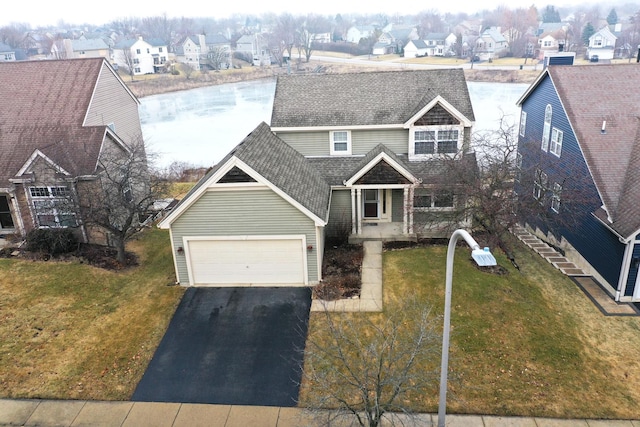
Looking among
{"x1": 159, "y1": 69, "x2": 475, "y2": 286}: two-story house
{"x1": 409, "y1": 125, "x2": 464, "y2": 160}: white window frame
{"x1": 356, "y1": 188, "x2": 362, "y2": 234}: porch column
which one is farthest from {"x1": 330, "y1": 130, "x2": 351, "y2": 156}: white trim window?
{"x1": 409, "y1": 125, "x2": 464, "y2": 160}: white window frame

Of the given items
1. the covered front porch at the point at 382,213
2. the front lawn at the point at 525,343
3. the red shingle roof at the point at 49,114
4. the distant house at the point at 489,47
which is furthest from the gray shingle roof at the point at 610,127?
the distant house at the point at 489,47

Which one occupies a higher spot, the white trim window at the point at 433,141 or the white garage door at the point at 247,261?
the white trim window at the point at 433,141

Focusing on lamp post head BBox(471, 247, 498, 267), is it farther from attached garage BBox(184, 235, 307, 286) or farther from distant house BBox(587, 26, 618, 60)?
distant house BBox(587, 26, 618, 60)

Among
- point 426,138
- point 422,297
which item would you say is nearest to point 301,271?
point 422,297

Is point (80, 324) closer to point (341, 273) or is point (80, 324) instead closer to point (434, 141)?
point (341, 273)

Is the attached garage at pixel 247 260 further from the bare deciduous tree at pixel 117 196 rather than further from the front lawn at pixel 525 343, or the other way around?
the bare deciduous tree at pixel 117 196

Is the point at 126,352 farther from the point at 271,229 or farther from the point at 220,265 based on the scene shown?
the point at 271,229

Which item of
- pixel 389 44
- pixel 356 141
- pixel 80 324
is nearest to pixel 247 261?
pixel 80 324
